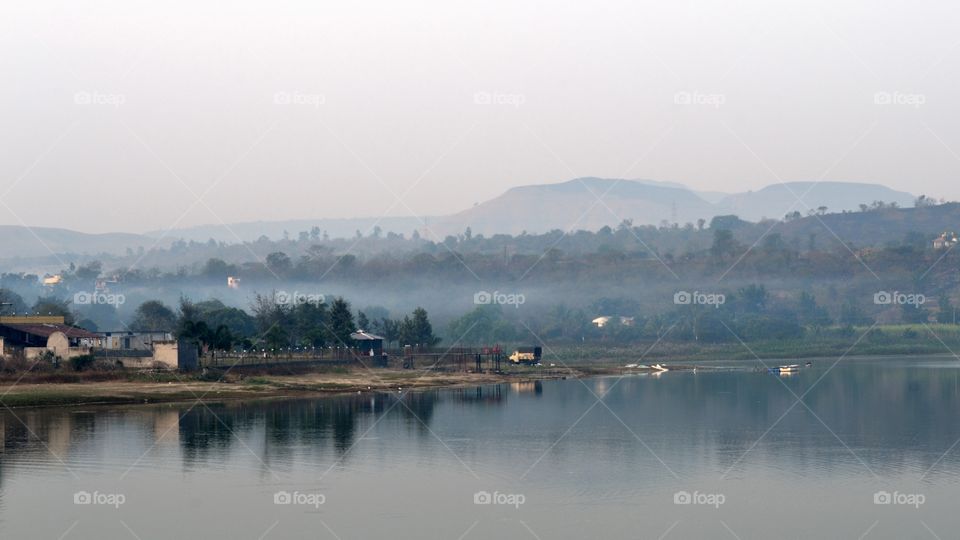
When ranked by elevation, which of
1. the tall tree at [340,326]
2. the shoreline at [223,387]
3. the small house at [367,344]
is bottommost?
the shoreline at [223,387]

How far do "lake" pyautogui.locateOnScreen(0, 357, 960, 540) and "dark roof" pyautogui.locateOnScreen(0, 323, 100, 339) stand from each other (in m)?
22.0

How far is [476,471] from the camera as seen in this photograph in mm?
50156

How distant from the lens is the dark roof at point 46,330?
298ft

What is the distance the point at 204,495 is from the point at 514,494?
11.0 meters

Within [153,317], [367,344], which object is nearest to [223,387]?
[367,344]

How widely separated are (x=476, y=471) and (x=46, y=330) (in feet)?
179

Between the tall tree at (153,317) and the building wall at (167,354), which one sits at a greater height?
the tall tree at (153,317)

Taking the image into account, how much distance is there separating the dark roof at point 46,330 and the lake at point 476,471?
22.0 meters

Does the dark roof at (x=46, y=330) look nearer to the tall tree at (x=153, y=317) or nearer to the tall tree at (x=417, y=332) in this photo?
the tall tree at (x=417, y=332)

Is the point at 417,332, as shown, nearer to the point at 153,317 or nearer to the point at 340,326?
the point at 340,326

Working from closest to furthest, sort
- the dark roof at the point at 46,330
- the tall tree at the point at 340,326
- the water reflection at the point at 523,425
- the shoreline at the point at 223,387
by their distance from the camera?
the water reflection at the point at 523,425, the shoreline at the point at 223,387, the dark roof at the point at 46,330, the tall tree at the point at 340,326

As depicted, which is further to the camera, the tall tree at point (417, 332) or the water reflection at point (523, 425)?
the tall tree at point (417, 332)

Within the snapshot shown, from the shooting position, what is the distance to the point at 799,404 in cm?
8456

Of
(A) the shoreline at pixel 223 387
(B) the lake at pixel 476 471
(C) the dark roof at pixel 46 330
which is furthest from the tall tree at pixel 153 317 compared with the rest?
(B) the lake at pixel 476 471
